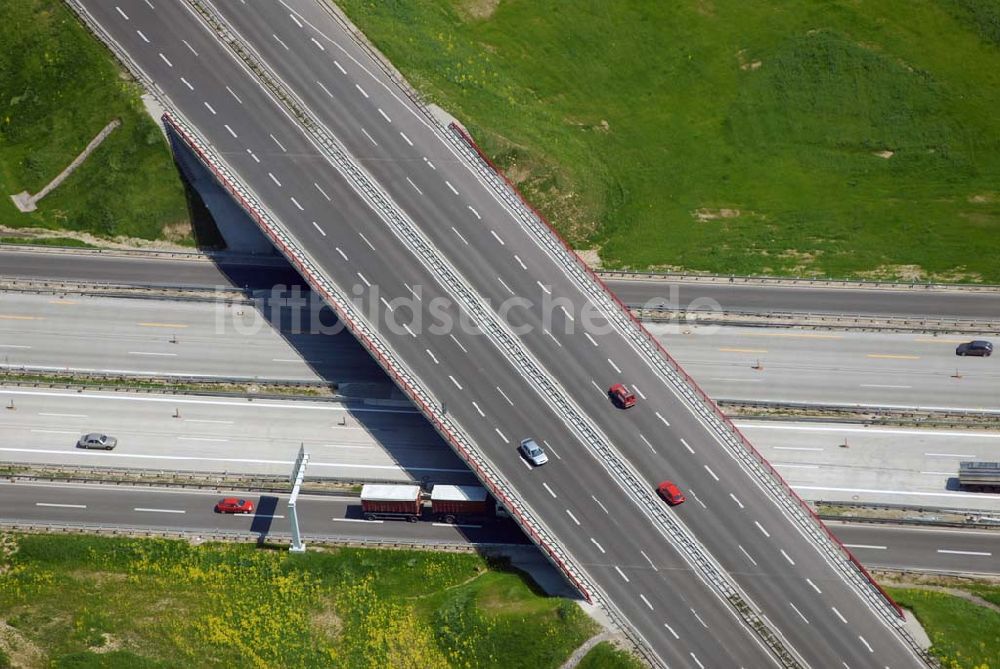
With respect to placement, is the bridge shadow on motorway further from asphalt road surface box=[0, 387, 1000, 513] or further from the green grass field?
the green grass field

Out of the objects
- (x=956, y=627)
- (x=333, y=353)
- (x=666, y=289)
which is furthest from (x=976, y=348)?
(x=333, y=353)

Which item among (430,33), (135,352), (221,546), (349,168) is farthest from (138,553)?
(430,33)

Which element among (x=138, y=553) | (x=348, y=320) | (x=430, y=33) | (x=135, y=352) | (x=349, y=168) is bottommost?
(x=138, y=553)

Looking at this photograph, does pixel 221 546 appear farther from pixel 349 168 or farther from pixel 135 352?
pixel 349 168

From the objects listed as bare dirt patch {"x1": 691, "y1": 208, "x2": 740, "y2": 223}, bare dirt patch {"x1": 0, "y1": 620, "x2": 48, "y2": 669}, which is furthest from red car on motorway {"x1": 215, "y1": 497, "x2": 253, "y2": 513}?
bare dirt patch {"x1": 691, "y1": 208, "x2": 740, "y2": 223}

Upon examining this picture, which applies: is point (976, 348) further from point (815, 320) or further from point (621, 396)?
point (621, 396)

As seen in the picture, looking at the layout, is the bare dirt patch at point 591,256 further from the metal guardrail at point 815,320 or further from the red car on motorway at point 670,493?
the red car on motorway at point 670,493

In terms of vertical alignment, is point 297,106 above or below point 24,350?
above

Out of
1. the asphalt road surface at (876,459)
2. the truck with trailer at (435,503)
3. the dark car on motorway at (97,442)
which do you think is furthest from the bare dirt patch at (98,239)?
the asphalt road surface at (876,459)
